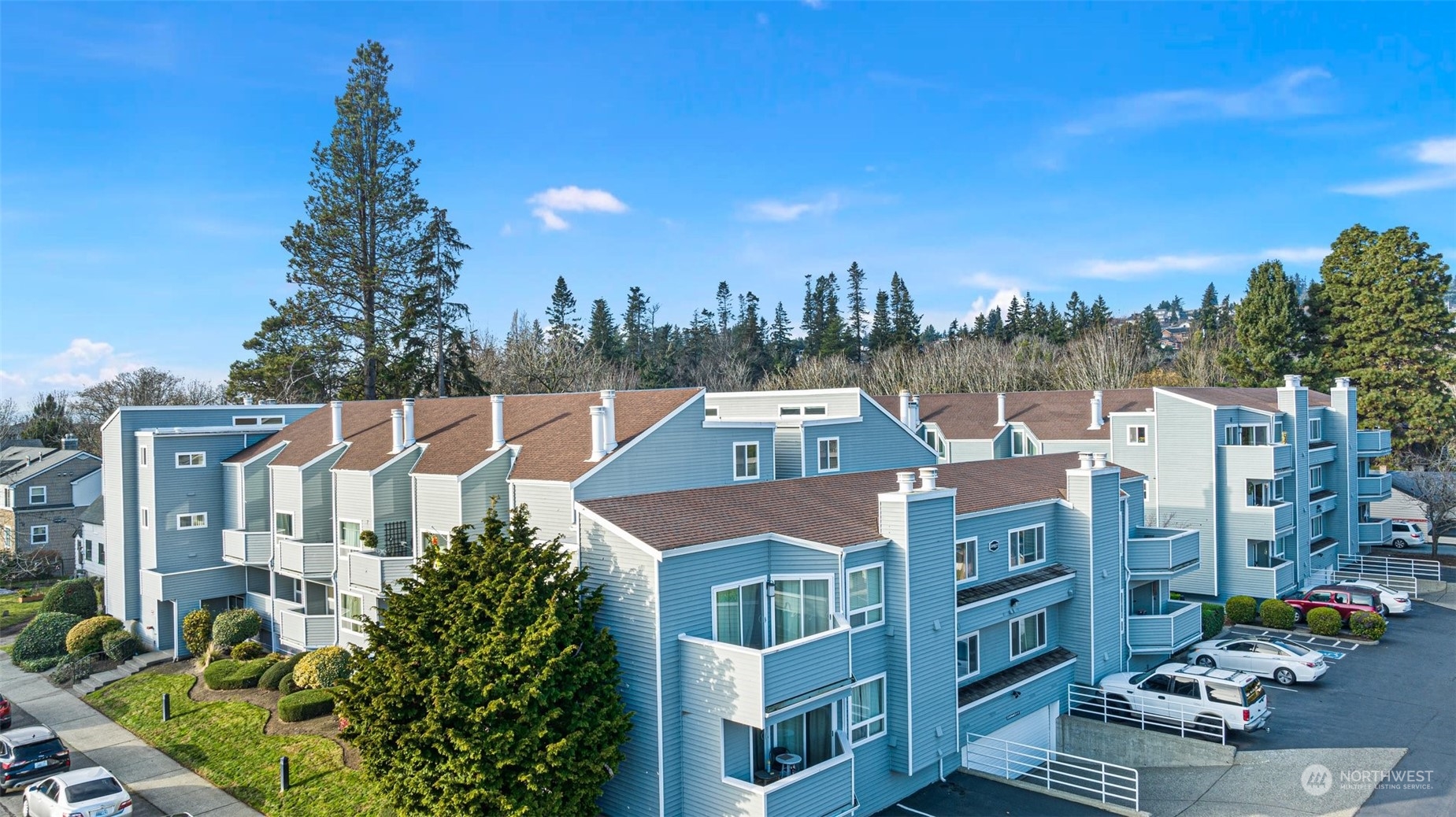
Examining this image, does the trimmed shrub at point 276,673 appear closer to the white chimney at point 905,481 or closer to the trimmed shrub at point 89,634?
the trimmed shrub at point 89,634

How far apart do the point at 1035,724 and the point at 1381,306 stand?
50799mm

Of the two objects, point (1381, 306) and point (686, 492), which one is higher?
point (1381, 306)

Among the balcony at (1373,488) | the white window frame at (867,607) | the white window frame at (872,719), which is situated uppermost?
the white window frame at (867,607)

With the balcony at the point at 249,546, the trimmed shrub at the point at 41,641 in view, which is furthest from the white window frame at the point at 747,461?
the trimmed shrub at the point at 41,641

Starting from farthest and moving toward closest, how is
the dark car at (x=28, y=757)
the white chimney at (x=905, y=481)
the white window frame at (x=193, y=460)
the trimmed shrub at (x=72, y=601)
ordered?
1. the trimmed shrub at (x=72, y=601)
2. the white window frame at (x=193, y=460)
3. the dark car at (x=28, y=757)
4. the white chimney at (x=905, y=481)

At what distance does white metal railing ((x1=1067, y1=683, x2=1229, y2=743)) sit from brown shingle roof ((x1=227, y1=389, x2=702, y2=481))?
46.9 feet

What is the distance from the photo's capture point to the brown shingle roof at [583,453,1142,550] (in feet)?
59.5

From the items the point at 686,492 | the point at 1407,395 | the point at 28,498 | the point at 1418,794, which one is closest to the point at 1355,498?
the point at 1407,395

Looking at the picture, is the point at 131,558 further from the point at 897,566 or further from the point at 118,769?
the point at 897,566

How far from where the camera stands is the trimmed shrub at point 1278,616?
3378cm

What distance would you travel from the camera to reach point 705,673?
666 inches

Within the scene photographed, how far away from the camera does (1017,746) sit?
22547mm

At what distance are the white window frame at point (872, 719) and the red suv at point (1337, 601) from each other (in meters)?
24.0

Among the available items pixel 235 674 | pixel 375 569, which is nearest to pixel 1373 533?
pixel 375 569
